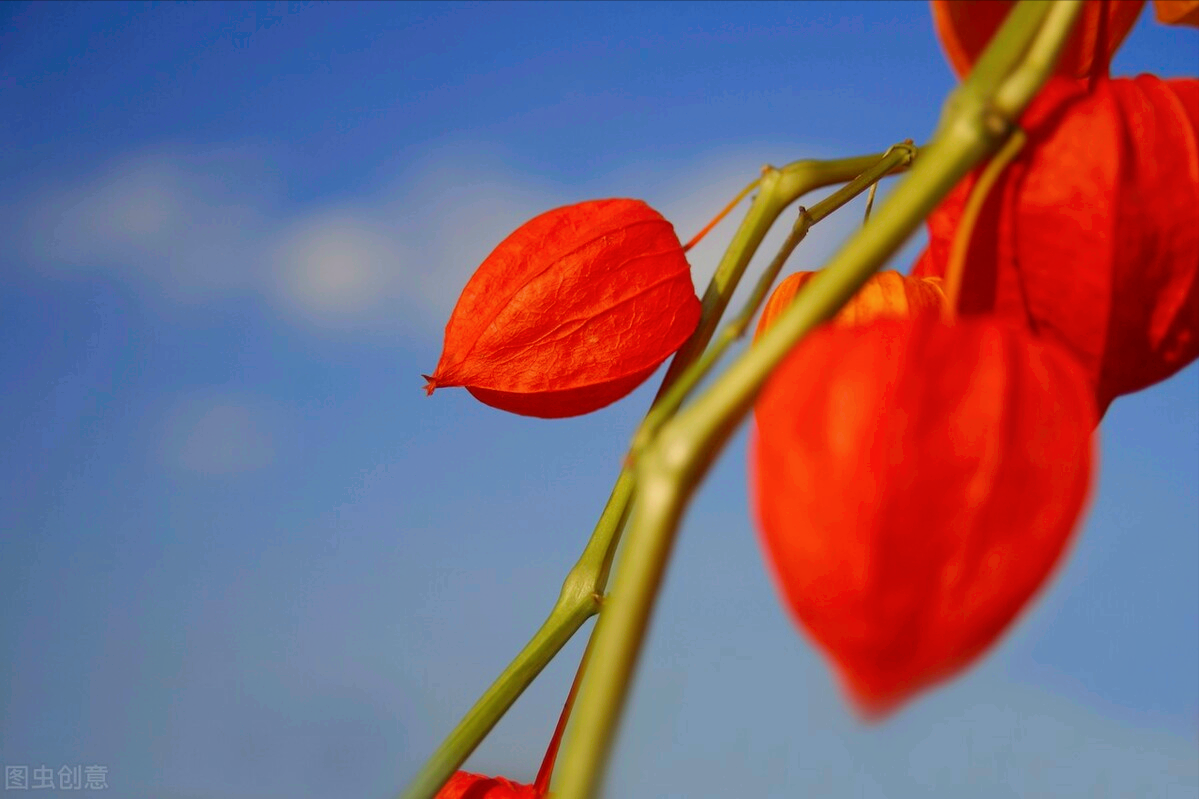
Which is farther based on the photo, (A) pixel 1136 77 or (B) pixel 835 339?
(A) pixel 1136 77

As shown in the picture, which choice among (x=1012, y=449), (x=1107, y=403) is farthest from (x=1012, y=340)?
(x=1107, y=403)

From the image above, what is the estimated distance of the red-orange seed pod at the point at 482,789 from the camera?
1.30ft

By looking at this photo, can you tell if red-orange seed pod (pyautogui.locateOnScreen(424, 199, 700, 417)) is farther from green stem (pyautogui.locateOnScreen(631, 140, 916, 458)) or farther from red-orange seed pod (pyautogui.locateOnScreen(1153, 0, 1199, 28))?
red-orange seed pod (pyautogui.locateOnScreen(1153, 0, 1199, 28))

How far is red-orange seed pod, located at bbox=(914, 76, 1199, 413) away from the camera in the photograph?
270mm

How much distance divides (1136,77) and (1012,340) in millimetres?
Result: 138

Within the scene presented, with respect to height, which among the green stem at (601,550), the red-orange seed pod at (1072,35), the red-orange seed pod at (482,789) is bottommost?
the red-orange seed pod at (482,789)

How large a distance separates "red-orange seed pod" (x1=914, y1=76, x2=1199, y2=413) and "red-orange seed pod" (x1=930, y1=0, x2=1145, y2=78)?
0.16ft

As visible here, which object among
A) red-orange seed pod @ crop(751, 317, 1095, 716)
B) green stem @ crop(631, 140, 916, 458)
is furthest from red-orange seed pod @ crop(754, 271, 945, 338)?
red-orange seed pod @ crop(751, 317, 1095, 716)

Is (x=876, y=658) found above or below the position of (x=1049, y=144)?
below

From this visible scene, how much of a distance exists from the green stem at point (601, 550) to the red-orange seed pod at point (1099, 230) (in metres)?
0.06

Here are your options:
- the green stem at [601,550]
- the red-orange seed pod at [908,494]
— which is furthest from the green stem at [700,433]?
the green stem at [601,550]

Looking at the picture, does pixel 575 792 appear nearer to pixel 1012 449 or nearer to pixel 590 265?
pixel 1012 449

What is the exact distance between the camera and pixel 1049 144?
0.89 ft

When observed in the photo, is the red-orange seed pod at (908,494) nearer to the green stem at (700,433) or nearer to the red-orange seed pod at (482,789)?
the green stem at (700,433)
